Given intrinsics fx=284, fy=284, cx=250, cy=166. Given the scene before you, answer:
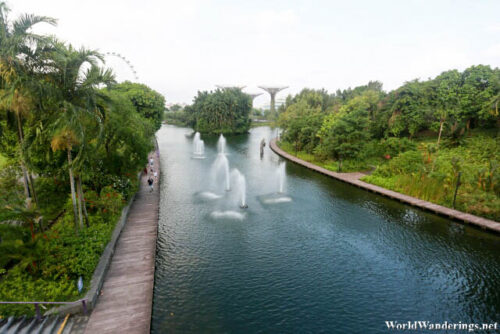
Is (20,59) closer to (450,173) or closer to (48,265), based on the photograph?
(48,265)

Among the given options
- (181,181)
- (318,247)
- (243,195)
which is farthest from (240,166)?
(318,247)

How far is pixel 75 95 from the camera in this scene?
14.0 metres

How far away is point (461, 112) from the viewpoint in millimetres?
37750

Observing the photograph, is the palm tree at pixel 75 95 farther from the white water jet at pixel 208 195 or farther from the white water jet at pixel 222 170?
the white water jet at pixel 222 170

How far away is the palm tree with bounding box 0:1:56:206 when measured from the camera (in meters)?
12.1

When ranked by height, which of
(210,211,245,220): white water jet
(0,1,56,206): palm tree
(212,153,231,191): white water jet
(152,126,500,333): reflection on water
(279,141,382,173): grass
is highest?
(0,1,56,206): palm tree

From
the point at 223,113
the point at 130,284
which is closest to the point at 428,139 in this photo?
the point at 130,284

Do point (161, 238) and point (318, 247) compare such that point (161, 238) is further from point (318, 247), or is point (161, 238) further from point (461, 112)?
point (461, 112)

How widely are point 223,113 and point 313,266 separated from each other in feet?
223

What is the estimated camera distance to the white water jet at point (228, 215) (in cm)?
2270

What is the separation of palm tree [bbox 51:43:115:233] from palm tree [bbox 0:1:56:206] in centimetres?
83

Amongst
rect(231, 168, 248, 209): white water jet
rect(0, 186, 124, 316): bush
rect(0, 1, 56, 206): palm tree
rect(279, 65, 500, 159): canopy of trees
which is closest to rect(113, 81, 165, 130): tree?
rect(231, 168, 248, 209): white water jet

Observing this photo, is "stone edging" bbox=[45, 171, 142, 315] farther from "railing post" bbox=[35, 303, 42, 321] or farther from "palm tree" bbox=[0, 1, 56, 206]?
"palm tree" bbox=[0, 1, 56, 206]

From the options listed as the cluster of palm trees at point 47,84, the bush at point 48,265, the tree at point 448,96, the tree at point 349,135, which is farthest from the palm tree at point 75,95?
the tree at point 448,96
